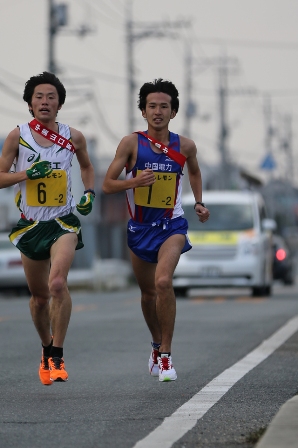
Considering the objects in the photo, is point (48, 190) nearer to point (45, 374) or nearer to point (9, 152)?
point (9, 152)

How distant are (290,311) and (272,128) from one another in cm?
7648

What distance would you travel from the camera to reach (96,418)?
6.95 meters

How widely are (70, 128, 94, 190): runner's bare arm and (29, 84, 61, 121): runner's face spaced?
0.22 metres

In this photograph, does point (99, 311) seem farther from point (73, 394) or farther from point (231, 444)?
point (231, 444)

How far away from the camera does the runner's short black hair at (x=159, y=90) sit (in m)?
8.75

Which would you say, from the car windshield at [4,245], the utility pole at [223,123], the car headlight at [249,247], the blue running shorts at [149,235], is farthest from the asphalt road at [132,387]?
the utility pole at [223,123]

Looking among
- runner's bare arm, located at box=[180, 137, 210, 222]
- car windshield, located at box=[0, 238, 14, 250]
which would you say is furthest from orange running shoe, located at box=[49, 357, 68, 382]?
car windshield, located at box=[0, 238, 14, 250]

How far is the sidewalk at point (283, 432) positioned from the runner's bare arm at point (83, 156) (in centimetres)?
269

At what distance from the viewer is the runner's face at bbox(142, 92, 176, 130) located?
8.64m

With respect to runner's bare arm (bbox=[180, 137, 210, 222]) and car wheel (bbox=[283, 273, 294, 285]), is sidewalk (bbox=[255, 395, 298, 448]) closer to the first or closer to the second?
runner's bare arm (bbox=[180, 137, 210, 222])

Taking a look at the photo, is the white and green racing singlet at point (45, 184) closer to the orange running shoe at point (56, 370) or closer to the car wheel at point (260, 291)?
the orange running shoe at point (56, 370)

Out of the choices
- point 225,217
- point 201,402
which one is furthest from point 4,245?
point 201,402

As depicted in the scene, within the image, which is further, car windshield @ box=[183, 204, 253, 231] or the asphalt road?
car windshield @ box=[183, 204, 253, 231]

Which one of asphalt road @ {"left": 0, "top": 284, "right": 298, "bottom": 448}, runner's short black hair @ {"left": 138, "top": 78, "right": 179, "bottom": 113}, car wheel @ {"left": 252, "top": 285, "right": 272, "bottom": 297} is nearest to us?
asphalt road @ {"left": 0, "top": 284, "right": 298, "bottom": 448}
